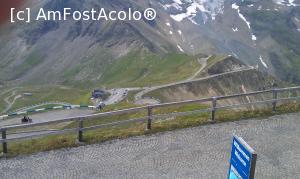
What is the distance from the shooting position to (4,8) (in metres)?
30.8

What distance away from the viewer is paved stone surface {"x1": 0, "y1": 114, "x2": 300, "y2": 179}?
2012 centimetres

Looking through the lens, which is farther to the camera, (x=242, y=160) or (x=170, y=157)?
(x=170, y=157)

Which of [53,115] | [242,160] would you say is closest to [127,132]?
[242,160]

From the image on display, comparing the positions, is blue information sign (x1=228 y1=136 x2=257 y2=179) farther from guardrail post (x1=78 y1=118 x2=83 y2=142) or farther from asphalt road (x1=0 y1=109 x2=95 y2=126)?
asphalt road (x1=0 y1=109 x2=95 y2=126)

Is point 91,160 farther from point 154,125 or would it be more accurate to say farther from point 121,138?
point 154,125

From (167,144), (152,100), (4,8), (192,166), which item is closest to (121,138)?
(167,144)

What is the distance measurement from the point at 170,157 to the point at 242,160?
9258 mm

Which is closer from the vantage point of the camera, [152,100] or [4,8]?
[4,8]

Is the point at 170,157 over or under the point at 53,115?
over

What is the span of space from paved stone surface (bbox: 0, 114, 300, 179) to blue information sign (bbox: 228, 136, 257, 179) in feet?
23.3

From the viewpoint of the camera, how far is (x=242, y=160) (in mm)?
12523

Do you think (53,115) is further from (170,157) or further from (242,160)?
(242,160)

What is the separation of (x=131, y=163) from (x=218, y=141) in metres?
4.79

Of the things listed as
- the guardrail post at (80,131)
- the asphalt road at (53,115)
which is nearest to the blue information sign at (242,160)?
the guardrail post at (80,131)
